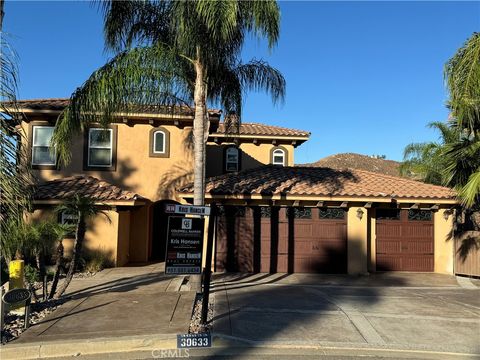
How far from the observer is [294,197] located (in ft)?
46.3

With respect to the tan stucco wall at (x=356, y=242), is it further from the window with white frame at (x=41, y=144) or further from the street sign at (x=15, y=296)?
→ the window with white frame at (x=41, y=144)

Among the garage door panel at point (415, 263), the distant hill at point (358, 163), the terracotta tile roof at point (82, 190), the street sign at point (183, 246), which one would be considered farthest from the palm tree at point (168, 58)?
the distant hill at point (358, 163)

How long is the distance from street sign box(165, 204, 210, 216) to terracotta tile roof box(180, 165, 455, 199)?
6.61m

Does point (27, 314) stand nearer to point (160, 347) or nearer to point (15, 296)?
point (15, 296)

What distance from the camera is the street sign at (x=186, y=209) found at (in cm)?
712

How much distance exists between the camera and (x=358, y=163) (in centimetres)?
5909

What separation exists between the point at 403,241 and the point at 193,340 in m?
10.5

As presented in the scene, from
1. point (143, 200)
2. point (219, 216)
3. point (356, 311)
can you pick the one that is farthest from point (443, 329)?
point (143, 200)

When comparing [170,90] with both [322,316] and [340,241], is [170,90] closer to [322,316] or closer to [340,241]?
[322,316]

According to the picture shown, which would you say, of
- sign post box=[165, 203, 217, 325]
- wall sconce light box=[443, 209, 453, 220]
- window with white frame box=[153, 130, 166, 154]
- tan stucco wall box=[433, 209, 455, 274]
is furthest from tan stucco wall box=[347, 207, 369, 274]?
sign post box=[165, 203, 217, 325]

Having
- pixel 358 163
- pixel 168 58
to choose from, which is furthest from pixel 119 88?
pixel 358 163

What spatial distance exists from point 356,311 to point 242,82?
241 inches

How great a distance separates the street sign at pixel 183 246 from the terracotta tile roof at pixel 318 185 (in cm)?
643

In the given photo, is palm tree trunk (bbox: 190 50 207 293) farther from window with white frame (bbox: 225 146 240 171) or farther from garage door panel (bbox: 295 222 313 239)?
window with white frame (bbox: 225 146 240 171)
